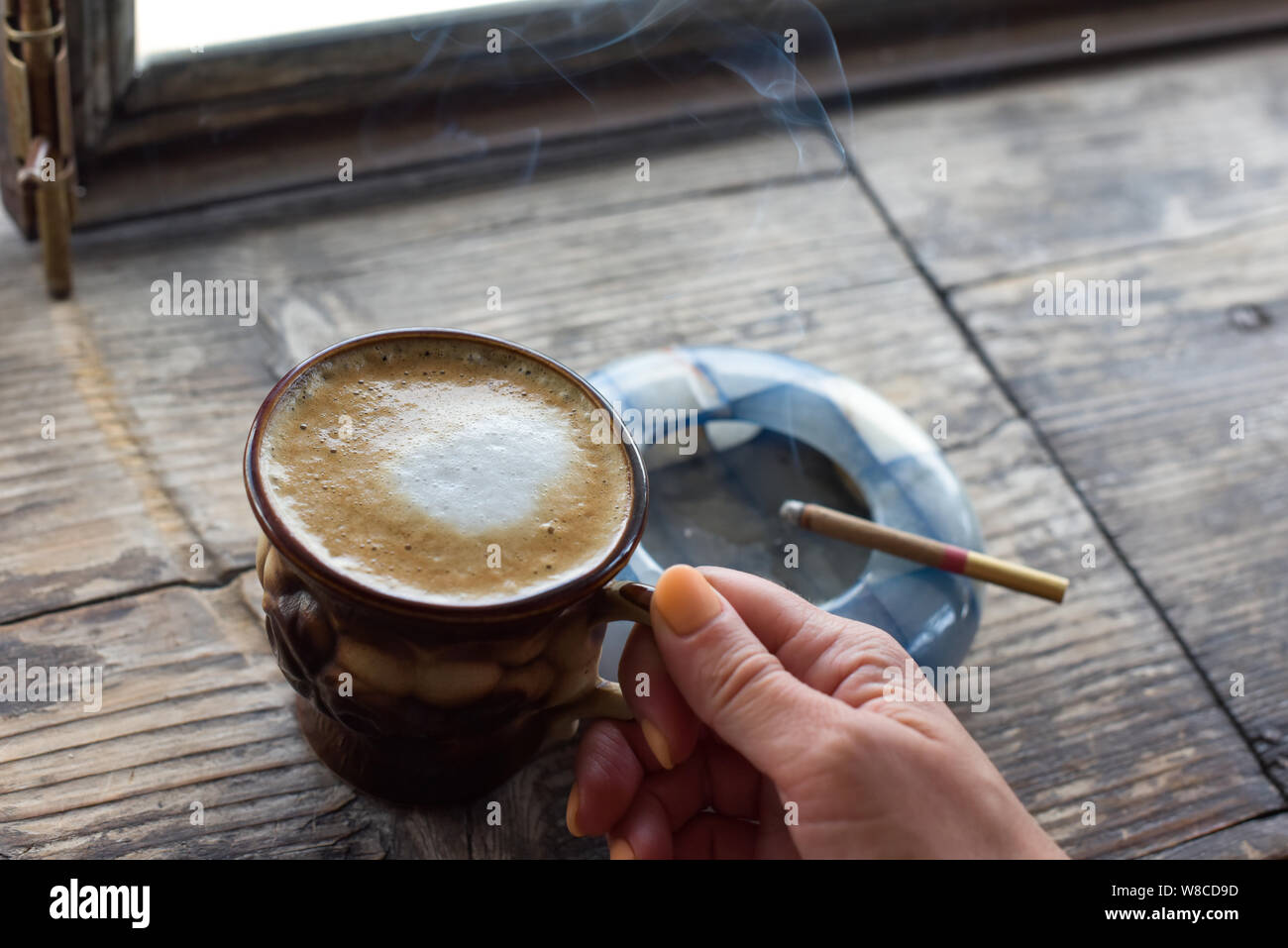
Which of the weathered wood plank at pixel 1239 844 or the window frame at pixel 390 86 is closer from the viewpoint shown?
the weathered wood plank at pixel 1239 844

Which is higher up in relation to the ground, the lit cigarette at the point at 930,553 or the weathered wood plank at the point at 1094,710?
the lit cigarette at the point at 930,553

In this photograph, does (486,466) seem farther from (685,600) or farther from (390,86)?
(390,86)

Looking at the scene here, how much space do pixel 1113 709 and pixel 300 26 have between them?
106 centimetres

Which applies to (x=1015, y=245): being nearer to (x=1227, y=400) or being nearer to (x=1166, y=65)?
(x=1227, y=400)

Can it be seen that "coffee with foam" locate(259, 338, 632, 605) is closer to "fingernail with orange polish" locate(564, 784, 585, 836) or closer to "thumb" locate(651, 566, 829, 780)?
"thumb" locate(651, 566, 829, 780)

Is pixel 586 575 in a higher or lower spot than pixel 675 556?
higher

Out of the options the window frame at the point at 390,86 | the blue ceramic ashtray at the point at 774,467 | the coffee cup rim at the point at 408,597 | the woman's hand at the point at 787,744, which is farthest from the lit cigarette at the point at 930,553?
the window frame at the point at 390,86

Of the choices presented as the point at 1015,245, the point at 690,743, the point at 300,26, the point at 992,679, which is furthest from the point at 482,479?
the point at 1015,245

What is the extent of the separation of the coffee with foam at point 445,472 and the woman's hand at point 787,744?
0.09 m

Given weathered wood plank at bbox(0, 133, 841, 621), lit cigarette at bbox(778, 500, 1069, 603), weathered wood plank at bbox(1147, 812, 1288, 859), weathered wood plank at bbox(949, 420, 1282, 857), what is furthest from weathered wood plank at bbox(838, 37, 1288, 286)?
weathered wood plank at bbox(1147, 812, 1288, 859)

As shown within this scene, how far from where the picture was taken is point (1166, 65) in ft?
5.55

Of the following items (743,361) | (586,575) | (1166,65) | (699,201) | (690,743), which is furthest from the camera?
(1166,65)

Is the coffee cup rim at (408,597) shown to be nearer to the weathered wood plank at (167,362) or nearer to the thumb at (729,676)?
the thumb at (729,676)

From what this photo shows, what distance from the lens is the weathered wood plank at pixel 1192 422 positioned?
1060 millimetres
